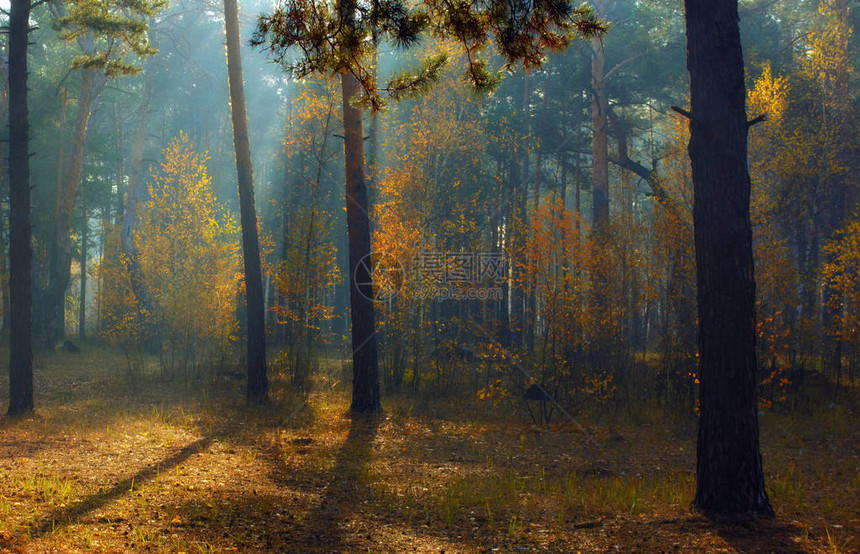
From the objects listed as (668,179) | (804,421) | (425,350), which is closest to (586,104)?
(668,179)

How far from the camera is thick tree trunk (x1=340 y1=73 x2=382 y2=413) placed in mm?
11328

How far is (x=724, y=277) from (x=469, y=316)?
36.2ft

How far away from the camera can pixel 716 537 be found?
4.71 m

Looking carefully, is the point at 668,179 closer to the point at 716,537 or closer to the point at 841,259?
the point at 841,259

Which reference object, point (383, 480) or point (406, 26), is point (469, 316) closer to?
point (383, 480)

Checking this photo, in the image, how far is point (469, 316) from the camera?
1616cm

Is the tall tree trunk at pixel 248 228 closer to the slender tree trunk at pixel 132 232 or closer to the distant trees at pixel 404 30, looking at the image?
the distant trees at pixel 404 30

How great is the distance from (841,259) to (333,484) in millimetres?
11216

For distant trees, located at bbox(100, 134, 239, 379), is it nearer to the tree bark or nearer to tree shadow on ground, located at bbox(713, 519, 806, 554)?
the tree bark

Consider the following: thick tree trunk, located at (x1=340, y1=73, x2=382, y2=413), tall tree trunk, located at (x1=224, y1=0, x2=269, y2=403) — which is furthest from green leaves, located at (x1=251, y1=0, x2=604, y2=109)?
tall tree trunk, located at (x1=224, y1=0, x2=269, y2=403)

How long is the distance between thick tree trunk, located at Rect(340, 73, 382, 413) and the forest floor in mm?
700

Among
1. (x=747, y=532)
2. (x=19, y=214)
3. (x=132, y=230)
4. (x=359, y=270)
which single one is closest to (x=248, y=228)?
(x=359, y=270)

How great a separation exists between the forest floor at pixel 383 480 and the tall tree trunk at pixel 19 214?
0.87 m

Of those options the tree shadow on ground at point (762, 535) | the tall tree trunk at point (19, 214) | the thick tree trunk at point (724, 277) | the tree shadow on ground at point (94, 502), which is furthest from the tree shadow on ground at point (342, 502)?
the tall tree trunk at point (19, 214)
